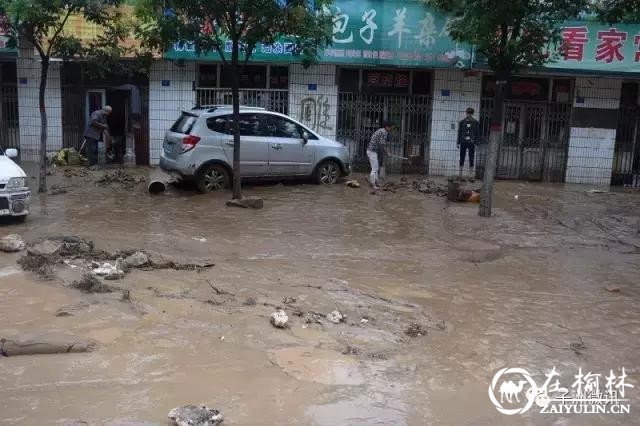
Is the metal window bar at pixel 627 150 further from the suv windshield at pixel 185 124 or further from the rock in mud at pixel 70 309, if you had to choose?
the rock in mud at pixel 70 309

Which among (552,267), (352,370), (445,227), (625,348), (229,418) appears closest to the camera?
(229,418)

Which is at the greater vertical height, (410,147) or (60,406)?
(410,147)

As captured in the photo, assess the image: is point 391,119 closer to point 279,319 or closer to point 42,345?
point 279,319

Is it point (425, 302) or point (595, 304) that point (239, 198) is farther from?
point (595, 304)

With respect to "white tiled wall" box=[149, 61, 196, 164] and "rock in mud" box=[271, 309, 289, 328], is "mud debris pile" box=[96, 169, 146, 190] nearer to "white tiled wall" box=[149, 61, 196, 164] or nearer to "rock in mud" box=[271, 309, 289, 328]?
"white tiled wall" box=[149, 61, 196, 164]

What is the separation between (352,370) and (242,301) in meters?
1.68

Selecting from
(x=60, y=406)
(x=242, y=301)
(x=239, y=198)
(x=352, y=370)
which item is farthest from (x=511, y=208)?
(x=60, y=406)

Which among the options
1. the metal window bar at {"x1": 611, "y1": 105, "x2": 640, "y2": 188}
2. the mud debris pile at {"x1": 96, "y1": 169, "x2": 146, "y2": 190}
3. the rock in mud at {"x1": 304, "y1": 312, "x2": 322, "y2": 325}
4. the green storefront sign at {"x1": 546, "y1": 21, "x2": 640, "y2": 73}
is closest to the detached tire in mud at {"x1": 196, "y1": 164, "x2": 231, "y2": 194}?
the mud debris pile at {"x1": 96, "y1": 169, "x2": 146, "y2": 190}

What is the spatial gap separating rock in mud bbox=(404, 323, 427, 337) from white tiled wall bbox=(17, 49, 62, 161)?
12.8 meters

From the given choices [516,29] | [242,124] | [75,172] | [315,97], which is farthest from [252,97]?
[516,29]

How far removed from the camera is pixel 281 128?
500 inches

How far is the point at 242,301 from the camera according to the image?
590 centimetres

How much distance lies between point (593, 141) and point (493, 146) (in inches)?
259

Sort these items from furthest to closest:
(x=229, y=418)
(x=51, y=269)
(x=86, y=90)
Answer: (x=86, y=90) → (x=51, y=269) → (x=229, y=418)
